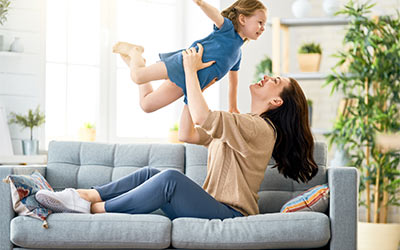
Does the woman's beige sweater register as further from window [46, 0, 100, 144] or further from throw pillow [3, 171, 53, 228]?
window [46, 0, 100, 144]

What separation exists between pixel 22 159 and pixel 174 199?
1899 millimetres

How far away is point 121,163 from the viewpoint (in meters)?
3.11

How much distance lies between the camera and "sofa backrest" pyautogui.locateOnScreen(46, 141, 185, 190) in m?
3.06

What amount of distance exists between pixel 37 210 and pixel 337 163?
2.77m

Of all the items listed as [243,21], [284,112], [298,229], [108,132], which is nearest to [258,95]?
[284,112]

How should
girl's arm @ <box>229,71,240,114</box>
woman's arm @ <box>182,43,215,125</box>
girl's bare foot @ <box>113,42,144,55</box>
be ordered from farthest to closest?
girl's arm @ <box>229,71,240,114</box> < girl's bare foot @ <box>113,42,144,55</box> < woman's arm @ <box>182,43,215,125</box>

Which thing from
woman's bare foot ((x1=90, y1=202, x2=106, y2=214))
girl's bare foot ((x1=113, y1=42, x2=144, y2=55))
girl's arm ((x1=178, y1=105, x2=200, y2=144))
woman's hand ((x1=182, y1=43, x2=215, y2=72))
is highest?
girl's bare foot ((x1=113, y1=42, x2=144, y2=55))

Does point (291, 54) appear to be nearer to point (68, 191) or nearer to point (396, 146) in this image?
point (396, 146)

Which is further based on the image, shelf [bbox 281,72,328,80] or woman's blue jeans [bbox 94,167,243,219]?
shelf [bbox 281,72,328,80]

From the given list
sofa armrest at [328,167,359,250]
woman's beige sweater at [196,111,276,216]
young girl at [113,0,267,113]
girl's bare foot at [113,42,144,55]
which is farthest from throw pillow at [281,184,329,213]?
girl's bare foot at [113,42,144,55]

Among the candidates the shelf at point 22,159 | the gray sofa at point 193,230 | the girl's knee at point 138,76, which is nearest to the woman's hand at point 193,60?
the girl's knee at point 138,76

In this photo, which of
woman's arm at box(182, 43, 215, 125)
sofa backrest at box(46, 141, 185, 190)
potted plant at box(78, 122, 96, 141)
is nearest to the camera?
woman's arm at box(182, 43, 215, 125)

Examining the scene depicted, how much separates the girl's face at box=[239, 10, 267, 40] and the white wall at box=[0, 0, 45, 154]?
2.28 m

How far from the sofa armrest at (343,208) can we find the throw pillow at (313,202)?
0.05 metres
